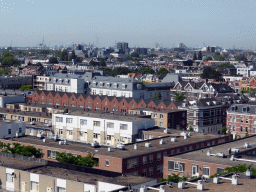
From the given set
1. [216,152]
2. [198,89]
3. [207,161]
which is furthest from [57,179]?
[198,89]

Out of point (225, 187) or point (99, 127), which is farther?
point (99, 127)

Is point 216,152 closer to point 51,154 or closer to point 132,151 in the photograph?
point 132,151

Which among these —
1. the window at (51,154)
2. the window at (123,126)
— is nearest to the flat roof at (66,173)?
the window at (51,154)

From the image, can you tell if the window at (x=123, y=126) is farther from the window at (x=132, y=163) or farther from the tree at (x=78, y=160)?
the tree at (x=78, y=160)

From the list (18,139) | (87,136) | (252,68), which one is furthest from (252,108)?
(252,68)

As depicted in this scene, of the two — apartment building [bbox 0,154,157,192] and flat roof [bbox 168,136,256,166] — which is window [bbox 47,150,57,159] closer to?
apartment building [bbox 0,154,157,192]

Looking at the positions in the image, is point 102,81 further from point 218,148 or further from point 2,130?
point 218,148

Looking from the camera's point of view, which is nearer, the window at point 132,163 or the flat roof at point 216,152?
the flat roof at point 216,152
